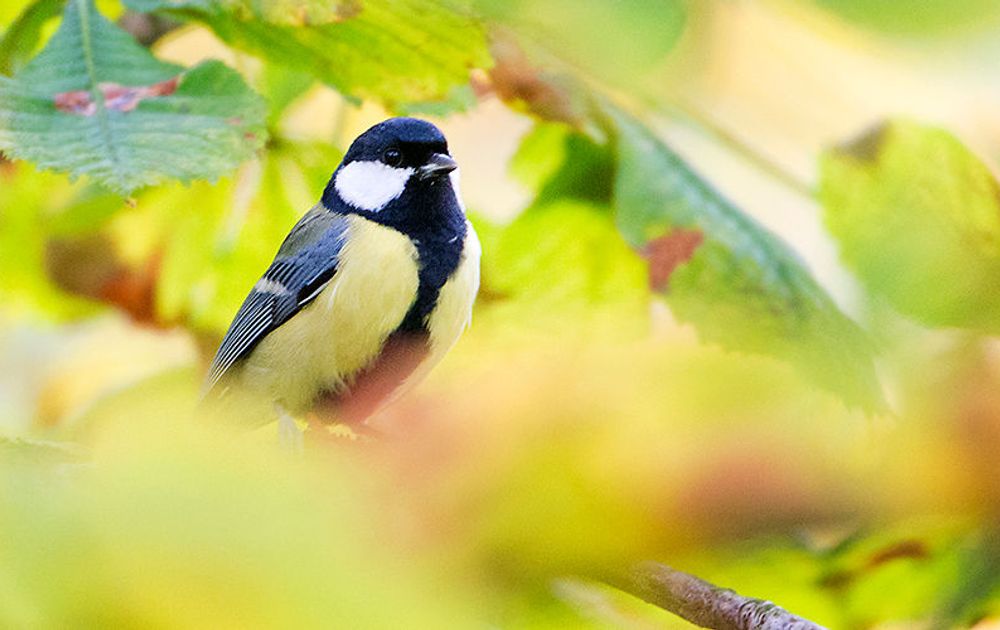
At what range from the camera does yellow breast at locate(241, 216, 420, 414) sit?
46 centimetres

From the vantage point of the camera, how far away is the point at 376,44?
0.41m

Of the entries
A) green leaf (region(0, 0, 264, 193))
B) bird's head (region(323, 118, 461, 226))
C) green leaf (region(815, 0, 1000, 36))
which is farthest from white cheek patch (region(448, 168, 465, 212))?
green leaf (region(815, 0, 1000, 36))

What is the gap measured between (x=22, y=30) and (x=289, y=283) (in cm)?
15

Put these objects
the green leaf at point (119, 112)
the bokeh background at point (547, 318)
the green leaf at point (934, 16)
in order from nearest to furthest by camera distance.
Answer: the bokeh background at point (547, 318)
the green leaf at point (934, 16)
the green leaf at point (119, 112)

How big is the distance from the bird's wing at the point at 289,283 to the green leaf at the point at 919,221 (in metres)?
0.22

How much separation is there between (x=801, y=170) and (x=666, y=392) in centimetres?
32

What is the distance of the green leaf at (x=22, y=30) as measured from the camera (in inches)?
16.8

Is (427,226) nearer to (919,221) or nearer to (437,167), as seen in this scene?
(437,167)

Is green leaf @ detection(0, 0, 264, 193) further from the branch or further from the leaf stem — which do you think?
the branch

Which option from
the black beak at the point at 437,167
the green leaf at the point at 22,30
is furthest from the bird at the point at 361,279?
the green leaf at the point at 22,30

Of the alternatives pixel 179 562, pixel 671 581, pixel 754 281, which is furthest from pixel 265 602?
pixel 754 281

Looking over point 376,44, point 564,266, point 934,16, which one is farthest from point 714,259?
point 934,16

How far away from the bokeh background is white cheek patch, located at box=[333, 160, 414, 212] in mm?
13

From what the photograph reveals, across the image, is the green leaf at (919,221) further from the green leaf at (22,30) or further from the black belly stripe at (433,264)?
the green leaf at (22,30)
